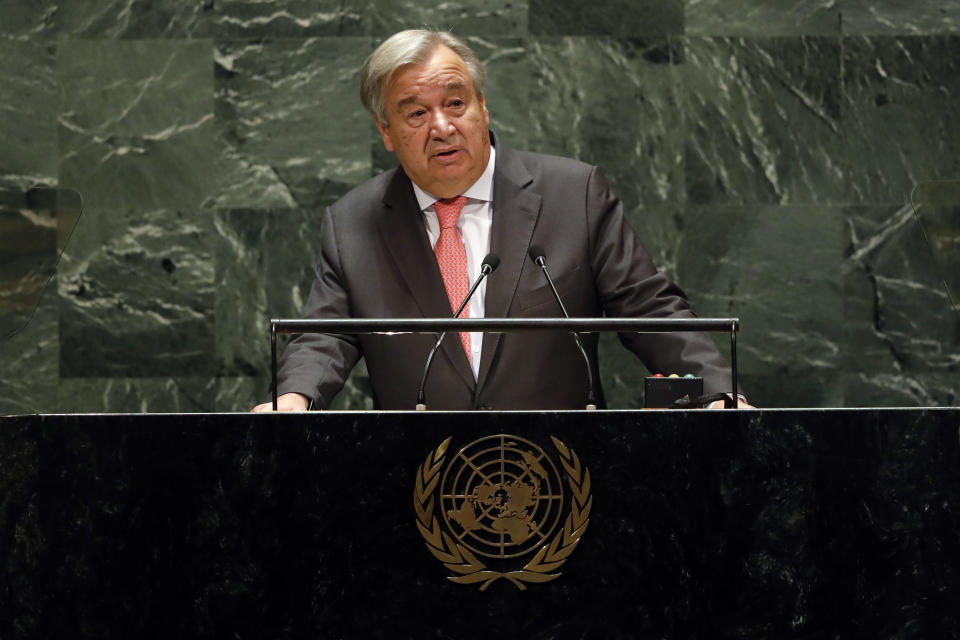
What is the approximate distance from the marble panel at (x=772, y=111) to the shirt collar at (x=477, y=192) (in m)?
1.27

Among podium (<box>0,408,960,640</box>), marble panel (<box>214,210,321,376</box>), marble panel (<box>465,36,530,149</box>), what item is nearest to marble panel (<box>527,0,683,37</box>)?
marble panel (<box>465,36,530,149</box>)

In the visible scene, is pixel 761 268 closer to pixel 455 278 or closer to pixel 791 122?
pixel 791 122

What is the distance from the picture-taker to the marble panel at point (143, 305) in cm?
451

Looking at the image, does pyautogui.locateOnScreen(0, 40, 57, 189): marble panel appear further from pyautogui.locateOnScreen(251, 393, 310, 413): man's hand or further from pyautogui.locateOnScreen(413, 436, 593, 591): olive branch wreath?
pyautogui.locateOnScreen(413, 436, 593, 591): olive branch wreath

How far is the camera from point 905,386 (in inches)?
175

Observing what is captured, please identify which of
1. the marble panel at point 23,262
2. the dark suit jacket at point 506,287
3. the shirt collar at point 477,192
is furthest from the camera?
the shirt collar at point 477,192

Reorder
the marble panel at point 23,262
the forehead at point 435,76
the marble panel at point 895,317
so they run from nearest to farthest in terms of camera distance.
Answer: the marble panel at point 23,262, the forehead at point 435,76, the marble panel at point 895,317

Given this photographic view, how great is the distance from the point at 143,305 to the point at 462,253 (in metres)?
1.66

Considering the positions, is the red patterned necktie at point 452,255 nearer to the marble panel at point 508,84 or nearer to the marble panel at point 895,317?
the marble panel at point 508,84

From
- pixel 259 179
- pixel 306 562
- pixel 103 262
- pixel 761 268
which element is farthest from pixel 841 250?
pixel 306 562

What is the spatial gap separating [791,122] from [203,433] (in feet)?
10.1

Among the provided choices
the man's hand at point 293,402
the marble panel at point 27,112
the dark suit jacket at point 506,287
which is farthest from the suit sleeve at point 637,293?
the marble panel at point 27,112

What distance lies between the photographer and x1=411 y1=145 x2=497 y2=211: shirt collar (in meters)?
3.46

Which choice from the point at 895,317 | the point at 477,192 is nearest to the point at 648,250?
the point at 895,317
